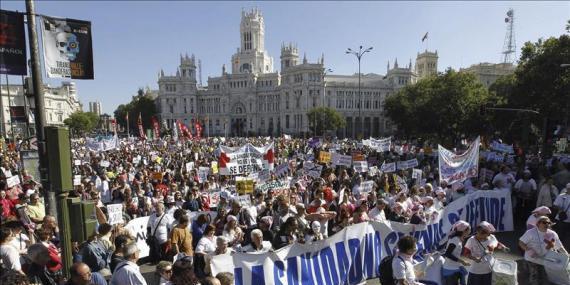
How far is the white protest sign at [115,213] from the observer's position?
8133 mm

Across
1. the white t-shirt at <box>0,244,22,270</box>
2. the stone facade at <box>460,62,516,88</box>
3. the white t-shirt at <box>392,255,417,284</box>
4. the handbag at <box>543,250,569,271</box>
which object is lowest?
the handbag at <box>543,250,569,271</box>

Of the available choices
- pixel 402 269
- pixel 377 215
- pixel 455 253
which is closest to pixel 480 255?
pixel 455 253

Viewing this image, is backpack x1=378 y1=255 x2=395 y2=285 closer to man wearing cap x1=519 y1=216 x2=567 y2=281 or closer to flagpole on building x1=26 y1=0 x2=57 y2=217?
man wearing cap x1=519 y1=216 x2=567 y2=281

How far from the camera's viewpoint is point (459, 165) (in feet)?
36.0

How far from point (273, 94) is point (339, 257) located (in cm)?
10058

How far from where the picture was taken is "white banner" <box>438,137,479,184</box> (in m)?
10.9

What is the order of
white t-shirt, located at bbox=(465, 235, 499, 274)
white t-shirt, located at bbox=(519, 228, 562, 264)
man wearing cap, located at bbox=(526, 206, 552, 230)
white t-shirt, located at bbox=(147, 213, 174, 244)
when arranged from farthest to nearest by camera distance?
white t-shirt, located at bbox=(147, 213, 174, 244), man wearing cap, located at bbox=(526, 206, 552, 230), white t-shirt, located at bbox=(519, 228, 562, 264), white t-shirt, located at bbox=(465, 235, 499, 274)

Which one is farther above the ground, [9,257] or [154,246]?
[9,257]

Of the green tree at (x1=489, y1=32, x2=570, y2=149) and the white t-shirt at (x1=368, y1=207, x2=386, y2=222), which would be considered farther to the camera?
the green tree at (x1=489, y1=32, x2=570, y2=149)

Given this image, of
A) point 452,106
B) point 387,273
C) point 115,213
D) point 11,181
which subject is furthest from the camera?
point 452,106

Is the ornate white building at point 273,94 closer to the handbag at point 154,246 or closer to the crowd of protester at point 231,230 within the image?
the crowd of protester at point 231,230

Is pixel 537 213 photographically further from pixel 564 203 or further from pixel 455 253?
pixel 564 203

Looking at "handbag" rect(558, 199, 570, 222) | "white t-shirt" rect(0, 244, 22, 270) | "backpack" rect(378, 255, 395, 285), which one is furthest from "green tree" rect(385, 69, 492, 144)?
"white t-shirt" rect(0, 244, 22, 270)

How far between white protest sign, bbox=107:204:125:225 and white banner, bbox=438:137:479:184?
874 centimetres
